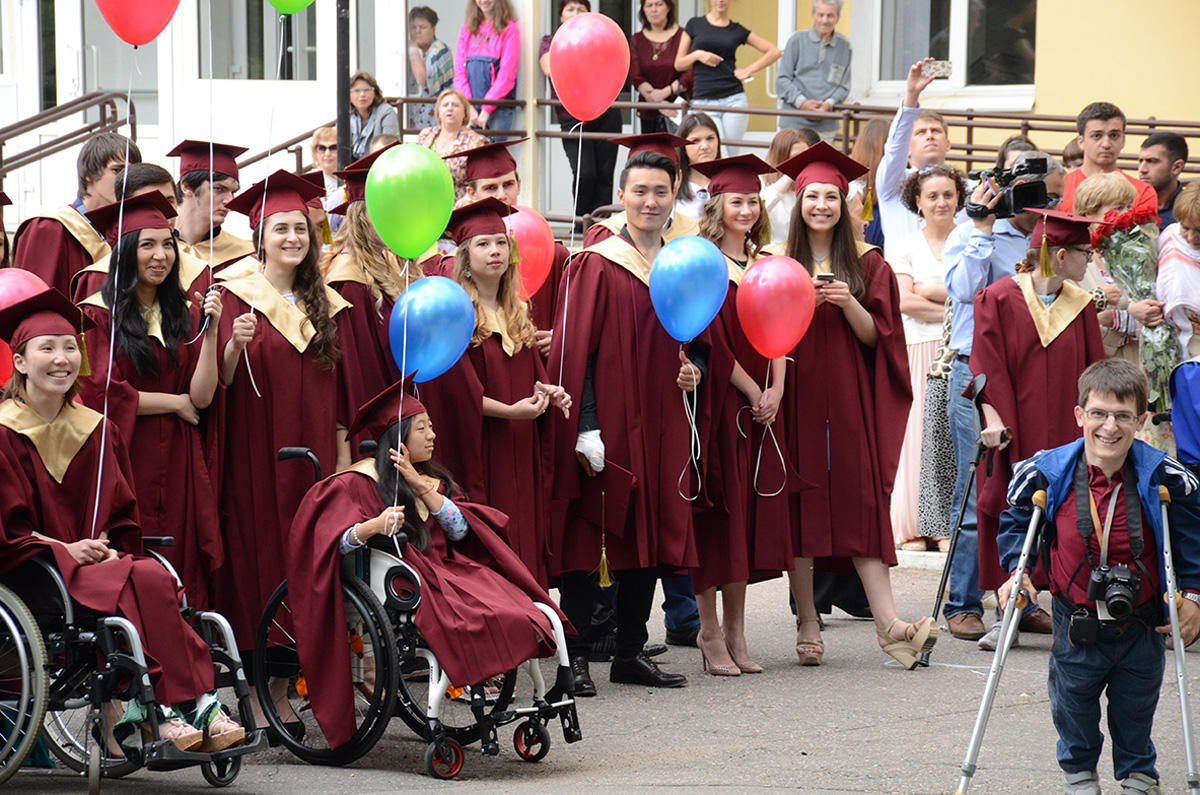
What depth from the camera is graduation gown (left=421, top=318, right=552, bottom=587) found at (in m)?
7.05

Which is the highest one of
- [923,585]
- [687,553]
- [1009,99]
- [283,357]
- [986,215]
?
[1009,99]

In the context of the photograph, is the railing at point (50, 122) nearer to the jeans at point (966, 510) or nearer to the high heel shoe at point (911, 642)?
the jeans at point (966, 510)

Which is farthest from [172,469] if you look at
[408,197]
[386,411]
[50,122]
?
[50,122]

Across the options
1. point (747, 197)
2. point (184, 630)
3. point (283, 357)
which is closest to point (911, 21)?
point (747, 197)

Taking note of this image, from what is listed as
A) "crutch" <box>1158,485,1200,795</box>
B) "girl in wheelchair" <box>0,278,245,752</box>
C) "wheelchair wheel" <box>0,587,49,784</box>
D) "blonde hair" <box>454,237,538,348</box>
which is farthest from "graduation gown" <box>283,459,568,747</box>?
"crutch" <box>1158,485,1200,795</box>

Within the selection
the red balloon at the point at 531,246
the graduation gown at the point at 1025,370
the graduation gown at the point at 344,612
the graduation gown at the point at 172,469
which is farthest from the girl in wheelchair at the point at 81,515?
the graduation gown at the point at 1025,370

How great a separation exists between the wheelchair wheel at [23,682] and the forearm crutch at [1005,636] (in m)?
2.90

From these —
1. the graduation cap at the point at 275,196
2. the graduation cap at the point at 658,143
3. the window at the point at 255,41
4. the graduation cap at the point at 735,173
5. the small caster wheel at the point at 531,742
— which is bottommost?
the small caster wheel at the point at 531,742

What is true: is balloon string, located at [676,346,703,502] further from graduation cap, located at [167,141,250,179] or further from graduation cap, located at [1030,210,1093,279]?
graduation cap, located at [167,141,250,179]

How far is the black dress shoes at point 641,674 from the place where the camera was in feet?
24.6

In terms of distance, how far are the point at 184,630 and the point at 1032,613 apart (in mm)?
4727

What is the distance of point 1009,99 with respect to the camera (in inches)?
587

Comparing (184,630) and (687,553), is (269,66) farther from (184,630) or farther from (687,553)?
(184,630)

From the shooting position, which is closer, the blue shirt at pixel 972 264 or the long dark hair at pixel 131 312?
the long dark hair at pixel 131 312
